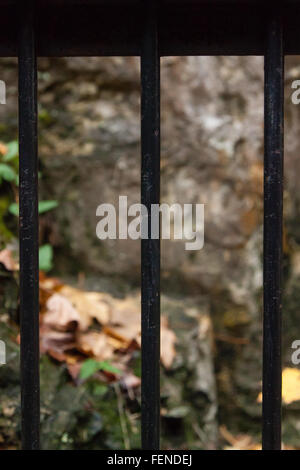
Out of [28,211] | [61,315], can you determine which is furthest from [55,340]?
[28,211]

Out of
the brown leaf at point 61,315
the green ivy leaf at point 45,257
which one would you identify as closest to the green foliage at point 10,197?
the green ivy leaf at point 45,257

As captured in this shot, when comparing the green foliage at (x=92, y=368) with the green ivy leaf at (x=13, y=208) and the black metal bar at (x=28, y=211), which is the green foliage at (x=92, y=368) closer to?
the green ivy leaf at (x=13, y=208)

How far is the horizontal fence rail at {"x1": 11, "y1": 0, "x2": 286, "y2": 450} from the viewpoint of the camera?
865mm

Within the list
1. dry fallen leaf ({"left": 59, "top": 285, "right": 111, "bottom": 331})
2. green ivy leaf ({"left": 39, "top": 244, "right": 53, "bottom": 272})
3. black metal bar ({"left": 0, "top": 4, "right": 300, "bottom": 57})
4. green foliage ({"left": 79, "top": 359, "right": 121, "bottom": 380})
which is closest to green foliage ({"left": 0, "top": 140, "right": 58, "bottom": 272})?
green ivy leaf ({"left": 39, "top": 244, "right": 53, "bottom": 272})

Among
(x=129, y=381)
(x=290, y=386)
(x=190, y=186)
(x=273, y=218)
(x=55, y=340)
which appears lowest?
(x=290, y=386)

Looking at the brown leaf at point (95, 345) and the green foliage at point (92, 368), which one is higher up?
the brown leaf at point (95, 345)

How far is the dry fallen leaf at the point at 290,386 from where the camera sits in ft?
6.90

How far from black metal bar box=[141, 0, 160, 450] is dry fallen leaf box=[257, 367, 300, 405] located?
4.39 feet

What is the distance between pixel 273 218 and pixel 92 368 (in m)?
0.91

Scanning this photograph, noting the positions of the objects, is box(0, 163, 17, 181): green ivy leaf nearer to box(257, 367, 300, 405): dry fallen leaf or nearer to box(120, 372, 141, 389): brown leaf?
box(120, 372, 141, 389): brown leaf

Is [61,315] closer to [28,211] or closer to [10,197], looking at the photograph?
[10,197]

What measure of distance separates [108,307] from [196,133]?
761 mm

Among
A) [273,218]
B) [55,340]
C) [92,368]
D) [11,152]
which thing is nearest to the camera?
[273,218]

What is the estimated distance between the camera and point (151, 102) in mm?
868
